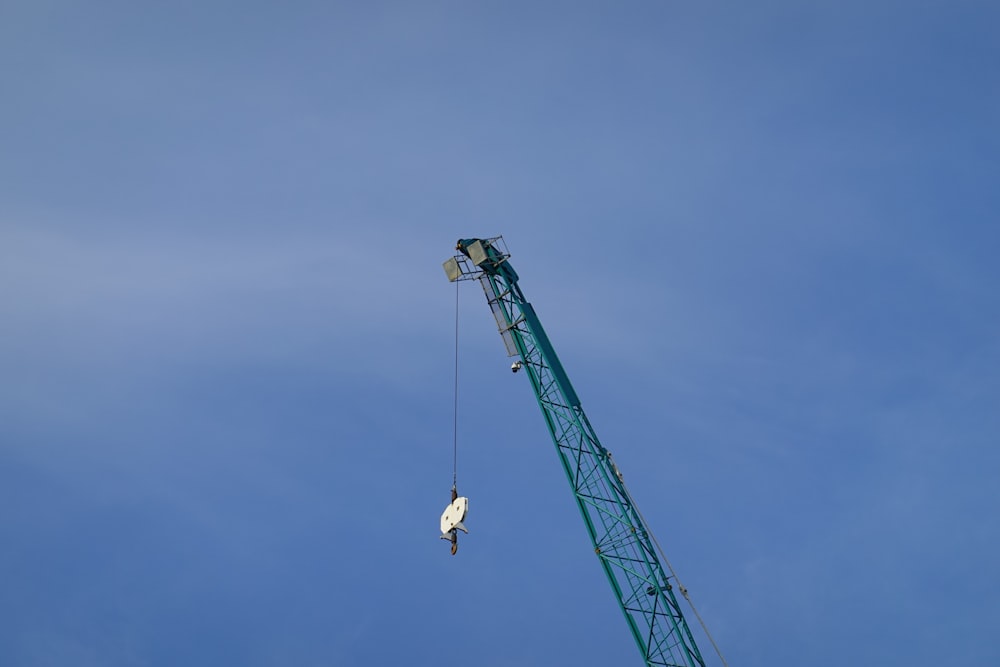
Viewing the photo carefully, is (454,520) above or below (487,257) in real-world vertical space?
below

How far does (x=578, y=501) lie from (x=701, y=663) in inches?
487

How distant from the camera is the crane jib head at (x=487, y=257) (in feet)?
240

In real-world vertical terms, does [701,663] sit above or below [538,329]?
below

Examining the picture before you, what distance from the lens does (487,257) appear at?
73.1 metres

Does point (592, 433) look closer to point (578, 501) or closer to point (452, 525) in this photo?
point (578, 501)

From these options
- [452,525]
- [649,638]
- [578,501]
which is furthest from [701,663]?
[452,525]

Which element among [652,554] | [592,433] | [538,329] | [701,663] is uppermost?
[538,329]

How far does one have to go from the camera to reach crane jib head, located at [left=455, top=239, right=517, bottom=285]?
73188 millimetres

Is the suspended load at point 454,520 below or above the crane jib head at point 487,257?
below

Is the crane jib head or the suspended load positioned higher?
the crane jib head

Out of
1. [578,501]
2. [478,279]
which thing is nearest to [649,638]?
[578,501]

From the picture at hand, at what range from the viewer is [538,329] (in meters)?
72.2

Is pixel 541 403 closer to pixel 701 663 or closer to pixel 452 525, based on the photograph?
pixel 452 525

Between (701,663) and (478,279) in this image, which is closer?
(701,663)
